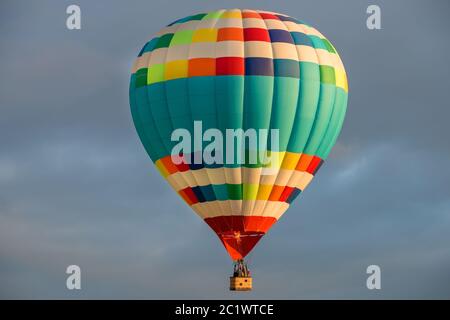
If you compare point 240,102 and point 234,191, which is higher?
point 240,102

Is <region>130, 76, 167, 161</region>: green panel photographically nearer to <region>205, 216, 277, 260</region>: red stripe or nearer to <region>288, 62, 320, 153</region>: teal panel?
<region>205, 216, 277, 260</region>: red stripe

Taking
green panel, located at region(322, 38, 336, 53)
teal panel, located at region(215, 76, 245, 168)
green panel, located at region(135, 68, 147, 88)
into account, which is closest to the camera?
teal panel, located at region(215, 76, 245, 168)

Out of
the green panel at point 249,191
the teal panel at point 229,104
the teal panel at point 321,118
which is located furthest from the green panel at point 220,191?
the teal panel at point 321,118

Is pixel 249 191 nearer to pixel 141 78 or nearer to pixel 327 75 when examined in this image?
pixel 327 75

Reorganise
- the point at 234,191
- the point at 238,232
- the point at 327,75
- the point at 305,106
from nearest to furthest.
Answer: the point at 305,106 → the point at 234,191 → the point at 238,232 → the point at 327,75

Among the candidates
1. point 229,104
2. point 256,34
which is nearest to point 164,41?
point 256,34

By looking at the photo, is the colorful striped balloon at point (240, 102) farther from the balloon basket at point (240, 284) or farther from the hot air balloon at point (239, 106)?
the balloon basket at point (240, 284)

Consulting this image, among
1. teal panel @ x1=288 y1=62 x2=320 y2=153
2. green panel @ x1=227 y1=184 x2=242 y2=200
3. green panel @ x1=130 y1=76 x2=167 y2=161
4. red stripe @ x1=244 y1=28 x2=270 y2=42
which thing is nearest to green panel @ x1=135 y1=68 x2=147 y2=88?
green panel @ x1=130 y1=76 x2=167 y2=161
